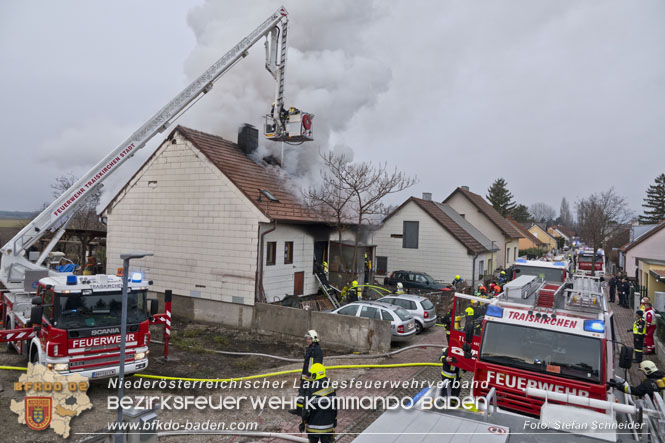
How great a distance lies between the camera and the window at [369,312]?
1325 centimetres

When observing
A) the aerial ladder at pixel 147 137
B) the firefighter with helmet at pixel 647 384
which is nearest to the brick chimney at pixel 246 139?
the aerial ladder at pixel 147 137

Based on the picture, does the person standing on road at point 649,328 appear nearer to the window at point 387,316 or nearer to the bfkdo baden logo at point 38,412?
the window at point 387,316

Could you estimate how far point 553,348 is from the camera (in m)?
6.45

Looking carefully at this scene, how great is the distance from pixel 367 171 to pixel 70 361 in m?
13.0

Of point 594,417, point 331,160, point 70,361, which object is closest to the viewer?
point 594,417

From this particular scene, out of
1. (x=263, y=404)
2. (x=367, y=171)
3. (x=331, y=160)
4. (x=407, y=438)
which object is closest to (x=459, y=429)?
(x=407, y=438)

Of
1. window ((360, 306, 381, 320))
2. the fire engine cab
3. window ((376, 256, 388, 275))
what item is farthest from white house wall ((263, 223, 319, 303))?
window ((376, 256, 388, 275))

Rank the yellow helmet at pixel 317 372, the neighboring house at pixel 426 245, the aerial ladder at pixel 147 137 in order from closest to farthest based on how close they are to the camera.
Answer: the yellow helmet at pixel 317 372
the aerial ladder at pixel 147 137
the neighboring house at pixel 426 245

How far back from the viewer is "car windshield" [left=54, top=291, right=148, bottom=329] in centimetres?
845

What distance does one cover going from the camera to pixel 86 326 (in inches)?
336

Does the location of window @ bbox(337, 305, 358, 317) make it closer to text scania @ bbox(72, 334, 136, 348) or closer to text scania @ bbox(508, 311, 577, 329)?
text scania @ bbox(72, 334, 136, 348)

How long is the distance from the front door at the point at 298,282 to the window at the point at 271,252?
1.49 meters

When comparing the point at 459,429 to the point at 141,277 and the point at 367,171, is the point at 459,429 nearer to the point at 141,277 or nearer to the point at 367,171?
the point at 141,277

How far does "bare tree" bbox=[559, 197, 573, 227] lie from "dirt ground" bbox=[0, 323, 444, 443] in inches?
5508
